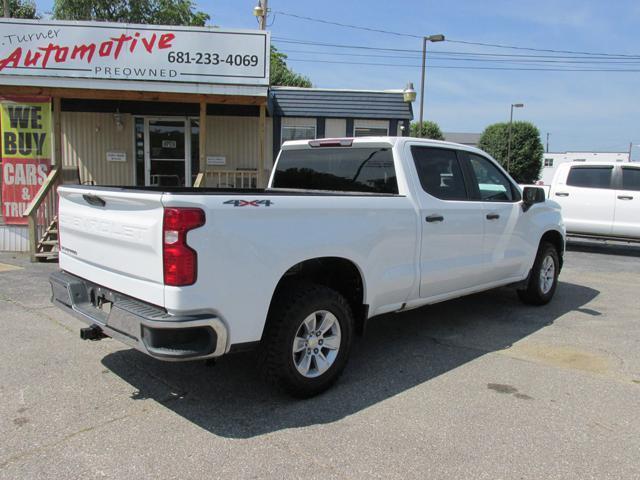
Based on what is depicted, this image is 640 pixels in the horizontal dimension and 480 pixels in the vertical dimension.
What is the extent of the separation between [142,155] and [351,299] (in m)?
10.2

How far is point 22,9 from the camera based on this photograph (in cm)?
3172

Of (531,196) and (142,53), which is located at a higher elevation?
(142,53)

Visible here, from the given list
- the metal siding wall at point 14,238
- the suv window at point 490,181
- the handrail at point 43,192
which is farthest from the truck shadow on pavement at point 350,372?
the metal siding wall at point 14,238

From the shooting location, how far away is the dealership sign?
32.3ft

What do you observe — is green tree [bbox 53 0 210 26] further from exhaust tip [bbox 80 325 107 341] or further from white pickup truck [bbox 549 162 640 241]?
exhaust tip [bbox 80 325 107 341]

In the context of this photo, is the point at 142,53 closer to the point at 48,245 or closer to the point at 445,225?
the point at 48,245

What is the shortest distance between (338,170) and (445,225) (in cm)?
113

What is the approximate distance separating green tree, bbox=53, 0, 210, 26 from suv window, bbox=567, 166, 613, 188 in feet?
76.8

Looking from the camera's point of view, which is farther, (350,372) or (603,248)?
(603,248)

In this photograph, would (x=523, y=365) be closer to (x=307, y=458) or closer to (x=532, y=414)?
(x=532, y=414)

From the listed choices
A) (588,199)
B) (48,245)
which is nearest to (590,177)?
(588,199)

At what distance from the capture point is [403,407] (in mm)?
3805

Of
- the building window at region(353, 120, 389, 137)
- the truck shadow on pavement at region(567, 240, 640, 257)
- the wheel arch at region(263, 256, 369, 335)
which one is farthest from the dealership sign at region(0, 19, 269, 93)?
the truck shadow on pavement at region(567, 240, 640, 257)

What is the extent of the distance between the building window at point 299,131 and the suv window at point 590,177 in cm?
607
